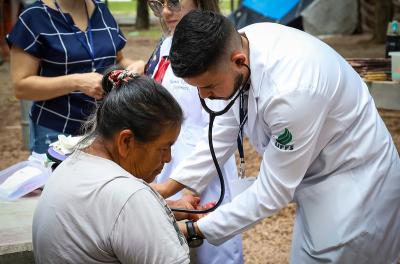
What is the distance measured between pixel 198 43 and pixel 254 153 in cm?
498

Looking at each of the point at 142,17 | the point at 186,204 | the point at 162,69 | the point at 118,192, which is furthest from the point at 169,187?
the point at 142,17

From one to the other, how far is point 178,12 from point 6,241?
116 centimetres

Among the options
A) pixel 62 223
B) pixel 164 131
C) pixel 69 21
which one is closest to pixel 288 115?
pixel 164 131

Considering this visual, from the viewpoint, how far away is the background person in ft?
9.95

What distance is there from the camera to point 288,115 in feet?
7.07

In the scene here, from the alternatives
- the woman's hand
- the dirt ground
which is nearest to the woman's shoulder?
the woman's hand

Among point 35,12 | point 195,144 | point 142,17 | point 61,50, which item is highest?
point 35,12

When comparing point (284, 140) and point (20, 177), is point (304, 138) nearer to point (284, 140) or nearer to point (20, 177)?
point (284, 140)

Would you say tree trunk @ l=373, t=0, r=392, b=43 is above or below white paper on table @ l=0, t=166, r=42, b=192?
below

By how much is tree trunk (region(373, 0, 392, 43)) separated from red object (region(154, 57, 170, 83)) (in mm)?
10554

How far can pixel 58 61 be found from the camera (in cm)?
310

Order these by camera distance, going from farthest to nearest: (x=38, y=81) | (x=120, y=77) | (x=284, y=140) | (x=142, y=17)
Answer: (x=142, y=17)
(x=38, y=81)
(x=284, y=140)
(x=120, y=77)

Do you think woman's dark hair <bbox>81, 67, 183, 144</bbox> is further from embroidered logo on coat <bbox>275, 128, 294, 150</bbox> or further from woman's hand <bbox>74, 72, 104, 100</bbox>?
woman's hand <bbox>74, 72, 104, 100</bbox>

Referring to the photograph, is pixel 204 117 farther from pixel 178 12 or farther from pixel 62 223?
pixel 62 223
